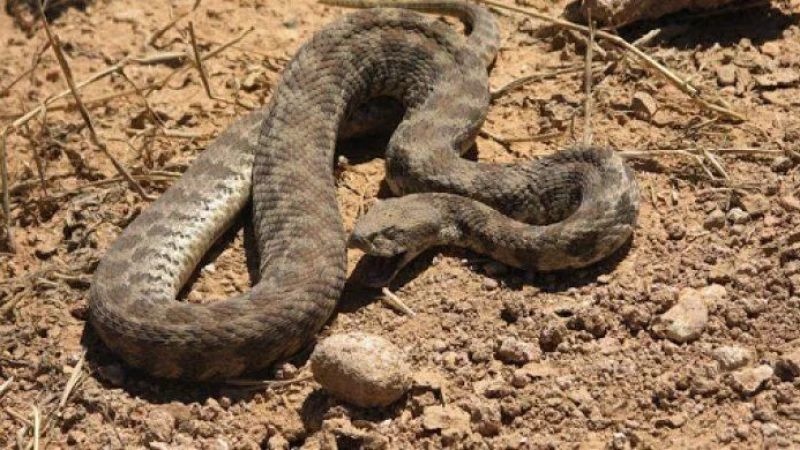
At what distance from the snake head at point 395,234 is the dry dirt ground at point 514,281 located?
13 cm

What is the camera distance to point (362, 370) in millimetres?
6230

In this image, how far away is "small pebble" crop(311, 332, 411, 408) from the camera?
624 centimetres

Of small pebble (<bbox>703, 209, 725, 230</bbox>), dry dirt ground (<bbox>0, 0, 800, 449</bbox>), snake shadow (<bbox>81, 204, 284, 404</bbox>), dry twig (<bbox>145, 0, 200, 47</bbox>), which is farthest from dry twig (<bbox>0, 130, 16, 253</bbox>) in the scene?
small pebble (<bbox>703, 209, 725, 230</bbox>)

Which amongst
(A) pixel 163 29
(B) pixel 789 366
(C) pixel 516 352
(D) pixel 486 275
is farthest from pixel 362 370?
(A) pixel 163 29

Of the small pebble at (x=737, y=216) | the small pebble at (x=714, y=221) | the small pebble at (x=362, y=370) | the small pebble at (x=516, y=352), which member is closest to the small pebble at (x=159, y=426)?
the small pebble at (x=362, y=370)

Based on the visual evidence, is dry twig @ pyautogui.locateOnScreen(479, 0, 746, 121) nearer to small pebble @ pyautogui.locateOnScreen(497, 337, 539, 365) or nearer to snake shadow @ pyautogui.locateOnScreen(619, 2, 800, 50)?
snake shadow @ pyautogui.locateOnScreen(619, 2, 800, 50)

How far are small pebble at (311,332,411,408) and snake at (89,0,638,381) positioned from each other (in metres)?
0.57

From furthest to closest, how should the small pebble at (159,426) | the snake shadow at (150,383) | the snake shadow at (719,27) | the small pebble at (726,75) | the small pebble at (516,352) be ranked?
the snake shadow at (719,27) → the small pebble at (726,75) → the snake shadow at (150,383) → the small pebble at (516,352) → the small pebble at (159,426)

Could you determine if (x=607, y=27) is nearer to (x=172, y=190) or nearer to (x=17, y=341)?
(x=172, y=190)

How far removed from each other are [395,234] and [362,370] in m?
1.24

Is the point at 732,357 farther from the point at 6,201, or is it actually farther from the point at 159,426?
the point at 6,201

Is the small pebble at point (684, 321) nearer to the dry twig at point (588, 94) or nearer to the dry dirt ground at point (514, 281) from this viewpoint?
the dry dirt ground at point (514, 281)

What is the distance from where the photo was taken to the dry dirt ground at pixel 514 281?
20.5 feet

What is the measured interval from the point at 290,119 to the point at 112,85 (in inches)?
86.0
